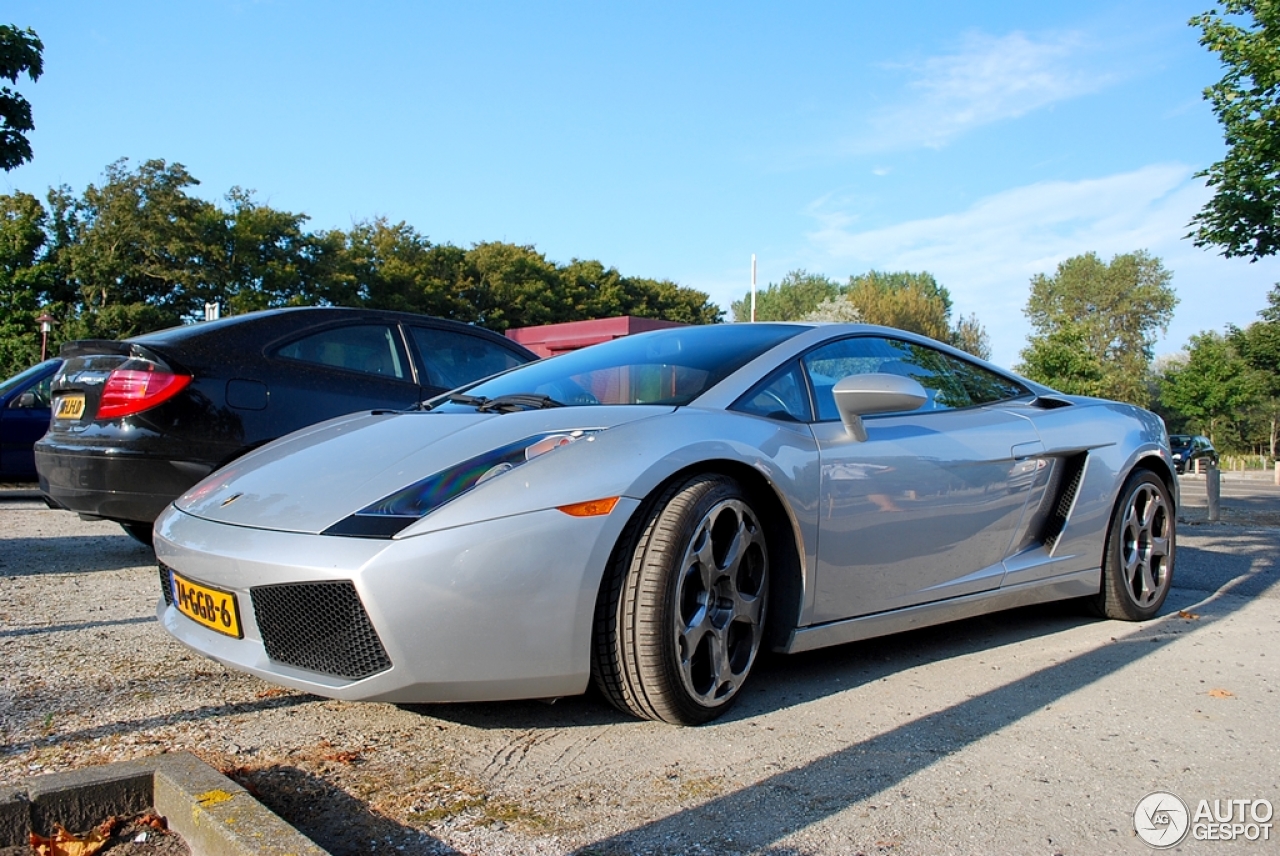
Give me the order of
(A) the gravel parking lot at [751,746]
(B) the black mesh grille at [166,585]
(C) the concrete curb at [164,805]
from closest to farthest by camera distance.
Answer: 1. (C) the concrete curb at [164,805]
2. (A) the gravel parking lot at [751,746]
3. (B) the black mesh grille at [166,585]

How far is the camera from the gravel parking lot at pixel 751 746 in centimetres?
208

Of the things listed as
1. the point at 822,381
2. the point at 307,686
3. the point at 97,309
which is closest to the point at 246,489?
the point at 307,686

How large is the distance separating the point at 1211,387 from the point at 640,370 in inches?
2130

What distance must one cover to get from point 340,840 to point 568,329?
2063cm

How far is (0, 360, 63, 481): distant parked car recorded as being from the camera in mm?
8750

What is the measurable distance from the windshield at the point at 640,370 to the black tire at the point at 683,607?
44 centimetres

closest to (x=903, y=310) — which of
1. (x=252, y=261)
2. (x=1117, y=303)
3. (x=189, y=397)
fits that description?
(x=1117, y=303)

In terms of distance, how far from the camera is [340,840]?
6.50 feet

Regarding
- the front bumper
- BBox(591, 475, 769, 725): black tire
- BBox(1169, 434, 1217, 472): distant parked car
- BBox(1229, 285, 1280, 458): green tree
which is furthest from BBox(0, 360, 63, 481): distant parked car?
BBox(1229, 285, 1280, 458): green tree

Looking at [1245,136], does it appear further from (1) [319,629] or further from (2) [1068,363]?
(2) [1068,363]

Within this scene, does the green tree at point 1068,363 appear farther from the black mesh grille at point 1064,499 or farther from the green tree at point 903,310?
the black mesh grille at point 1064,499

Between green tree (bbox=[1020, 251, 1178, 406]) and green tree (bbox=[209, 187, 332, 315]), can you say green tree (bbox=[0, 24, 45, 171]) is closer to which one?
green tree (bbox=[209, 187, 332, 315])

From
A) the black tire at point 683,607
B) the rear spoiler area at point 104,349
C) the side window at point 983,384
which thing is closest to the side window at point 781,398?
the black tire at point 683,607

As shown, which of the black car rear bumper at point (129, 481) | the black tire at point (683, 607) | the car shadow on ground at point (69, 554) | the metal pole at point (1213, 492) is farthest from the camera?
the metal pole at point (1213, 492)
